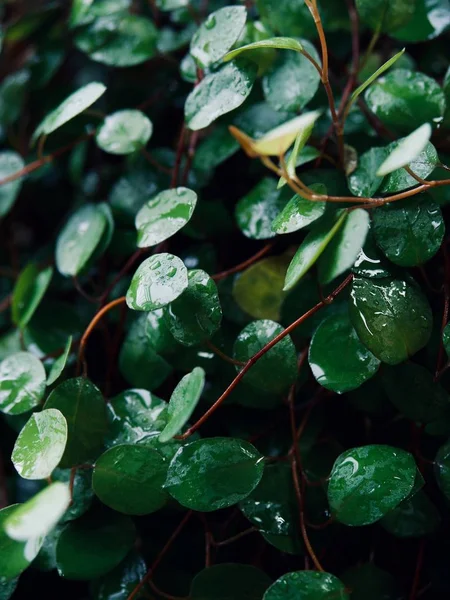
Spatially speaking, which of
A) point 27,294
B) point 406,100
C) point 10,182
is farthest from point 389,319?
point 10,182

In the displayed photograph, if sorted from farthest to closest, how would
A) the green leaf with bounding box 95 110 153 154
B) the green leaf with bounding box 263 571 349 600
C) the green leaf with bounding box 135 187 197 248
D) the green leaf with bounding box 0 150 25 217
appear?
1. the green leaf with bounding box 0 150 25 217
2. the green leaf with bounding box 95 110 153 154
3. the green leaf with bounding box 135 187 197 248
4. the green leaf with bounding box 263 571 349 600

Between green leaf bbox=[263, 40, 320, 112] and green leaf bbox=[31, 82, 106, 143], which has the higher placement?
green leaf bbox=[31, 82, 106, 143]

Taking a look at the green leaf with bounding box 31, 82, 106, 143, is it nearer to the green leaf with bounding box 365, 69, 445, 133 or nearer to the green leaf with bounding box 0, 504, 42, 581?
the green leaf with bounding box 365, 69, 445, 133

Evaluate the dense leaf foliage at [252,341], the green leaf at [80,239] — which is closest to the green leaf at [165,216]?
the dense leaf foliage at [252,341]

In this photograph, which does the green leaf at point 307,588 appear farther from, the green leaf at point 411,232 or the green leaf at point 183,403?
the green leaf at point 411,232

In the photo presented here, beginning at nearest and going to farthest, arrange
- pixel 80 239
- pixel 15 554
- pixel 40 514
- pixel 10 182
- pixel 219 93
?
1. pixel 40 514
2. pixel 15 554
3. pixel 219 93
4. pixel 80 239
5. pixel 10 182

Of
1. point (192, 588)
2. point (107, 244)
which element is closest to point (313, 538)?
point (192, 588)

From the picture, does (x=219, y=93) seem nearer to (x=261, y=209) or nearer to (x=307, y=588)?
(x=261, y=209)

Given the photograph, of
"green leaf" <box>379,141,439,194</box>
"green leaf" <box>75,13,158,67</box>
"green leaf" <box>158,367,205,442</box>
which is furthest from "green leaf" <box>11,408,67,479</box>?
"green leaf" <box>75,13,158,67</box>
